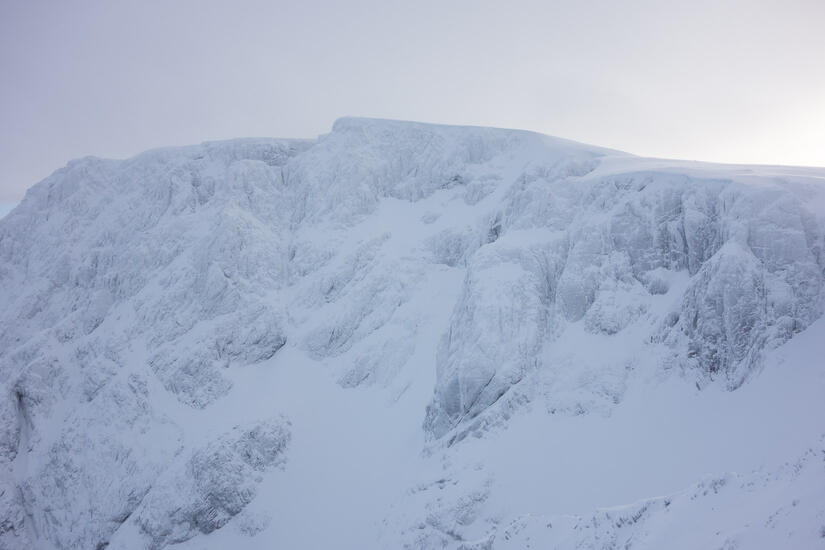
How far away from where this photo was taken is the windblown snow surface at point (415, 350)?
30.0 metres

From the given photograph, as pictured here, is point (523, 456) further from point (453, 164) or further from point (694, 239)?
point (453, 164)

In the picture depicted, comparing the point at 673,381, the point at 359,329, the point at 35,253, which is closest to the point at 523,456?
the point at 673,381

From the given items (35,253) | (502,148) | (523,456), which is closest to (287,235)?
(502,148)

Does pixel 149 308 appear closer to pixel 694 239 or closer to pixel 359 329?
pixel 359 329

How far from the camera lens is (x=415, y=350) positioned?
53.2 metres

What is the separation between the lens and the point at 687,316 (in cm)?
3497

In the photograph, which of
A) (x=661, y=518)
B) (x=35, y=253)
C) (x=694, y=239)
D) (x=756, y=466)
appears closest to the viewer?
(x=661, y=518)

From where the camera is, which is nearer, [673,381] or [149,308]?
[673,381]

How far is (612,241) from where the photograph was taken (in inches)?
1698

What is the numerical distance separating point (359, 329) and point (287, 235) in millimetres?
20502

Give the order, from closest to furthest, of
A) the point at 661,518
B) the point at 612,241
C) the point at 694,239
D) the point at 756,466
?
the point at 661,518 < the point at 756,466 < the point at 694,239 < the point at 612,241

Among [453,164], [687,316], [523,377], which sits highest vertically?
[453,164]

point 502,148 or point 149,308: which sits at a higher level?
point 502,148

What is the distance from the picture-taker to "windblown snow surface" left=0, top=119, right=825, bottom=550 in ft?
98.6
